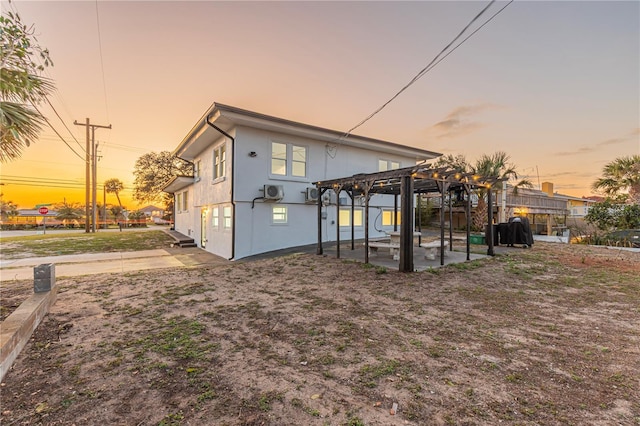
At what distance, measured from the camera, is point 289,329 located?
373cm

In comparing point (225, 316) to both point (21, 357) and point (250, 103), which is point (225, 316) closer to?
point (21, 357)

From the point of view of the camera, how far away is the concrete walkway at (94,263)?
7.58 m

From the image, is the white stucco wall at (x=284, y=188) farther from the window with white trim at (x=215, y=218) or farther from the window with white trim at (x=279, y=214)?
the window with white trim at (x=215, y=218)

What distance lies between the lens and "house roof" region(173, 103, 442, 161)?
29.7 feet

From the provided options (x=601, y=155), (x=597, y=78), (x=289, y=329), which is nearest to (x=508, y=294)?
(x=289, y=329)

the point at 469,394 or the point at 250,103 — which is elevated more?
the point at 250,103

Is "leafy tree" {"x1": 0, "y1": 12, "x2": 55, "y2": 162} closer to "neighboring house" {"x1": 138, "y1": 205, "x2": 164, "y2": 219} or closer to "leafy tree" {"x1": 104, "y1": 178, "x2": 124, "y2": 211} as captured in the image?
"leafy tree" {"x1": 104, "y1": 178, "x2": 124, "y2": 211}

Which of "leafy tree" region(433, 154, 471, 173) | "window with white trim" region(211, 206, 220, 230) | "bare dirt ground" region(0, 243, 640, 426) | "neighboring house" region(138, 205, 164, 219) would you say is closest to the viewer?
A: "bare dirt ground" region(0, 243, 640, 426)

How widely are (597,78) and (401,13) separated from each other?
27.2 ft

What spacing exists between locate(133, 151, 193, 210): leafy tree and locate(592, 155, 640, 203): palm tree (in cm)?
3440

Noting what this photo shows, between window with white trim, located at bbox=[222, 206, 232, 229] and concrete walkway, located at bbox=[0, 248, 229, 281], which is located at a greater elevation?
window with white trim, located at bbox=[222, 206, 232, 229]

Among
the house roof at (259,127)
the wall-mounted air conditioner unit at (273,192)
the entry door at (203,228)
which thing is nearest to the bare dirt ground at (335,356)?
the wall-mounted air conditioner unit at (273,192)

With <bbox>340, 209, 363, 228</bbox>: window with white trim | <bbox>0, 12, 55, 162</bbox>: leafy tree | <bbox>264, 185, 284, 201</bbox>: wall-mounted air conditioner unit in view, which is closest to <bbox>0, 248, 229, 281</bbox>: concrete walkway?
<bbox>264, 185, 284, 201</bbox>: wall-mounted air conditioner unit

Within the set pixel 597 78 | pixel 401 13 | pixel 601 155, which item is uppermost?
pixel 401 13
